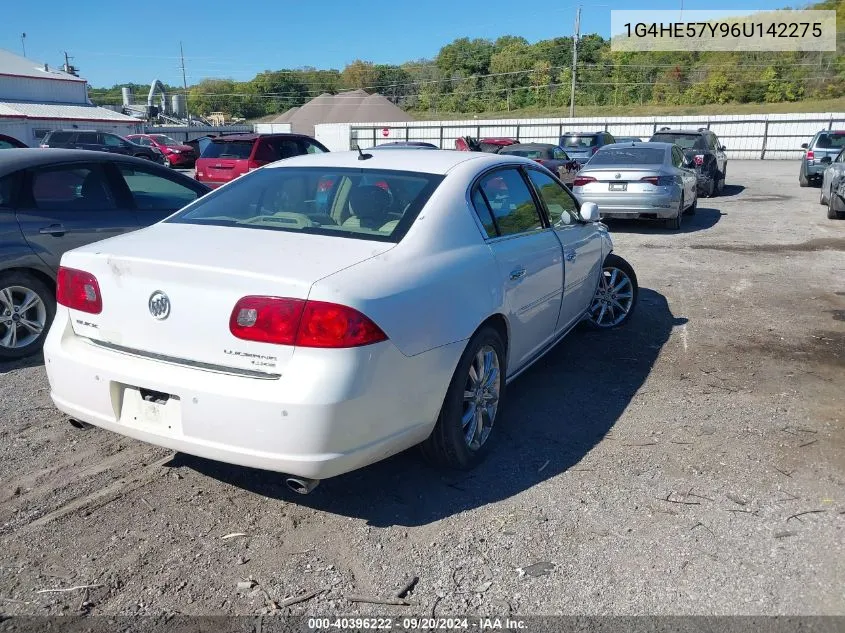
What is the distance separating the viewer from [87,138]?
28328 millimetres

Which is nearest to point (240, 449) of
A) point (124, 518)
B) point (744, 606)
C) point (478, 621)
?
point (124, 518)

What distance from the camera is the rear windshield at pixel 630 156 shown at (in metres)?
12.4

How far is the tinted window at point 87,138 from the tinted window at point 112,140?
43cm

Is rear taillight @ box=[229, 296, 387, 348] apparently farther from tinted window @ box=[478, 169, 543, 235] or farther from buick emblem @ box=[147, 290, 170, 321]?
tinted window @ box=[478, 169, 543, 235]

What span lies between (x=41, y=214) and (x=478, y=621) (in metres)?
4.72

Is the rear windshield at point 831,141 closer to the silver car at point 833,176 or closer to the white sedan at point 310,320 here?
the silver car at point 833,176

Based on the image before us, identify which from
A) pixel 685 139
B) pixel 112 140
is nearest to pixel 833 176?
pixel 685 139

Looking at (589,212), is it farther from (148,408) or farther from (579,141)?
(579,141)

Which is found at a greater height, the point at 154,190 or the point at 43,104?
the point at 43,104

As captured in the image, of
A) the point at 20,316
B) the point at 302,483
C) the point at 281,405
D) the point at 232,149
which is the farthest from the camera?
the point at 232,149

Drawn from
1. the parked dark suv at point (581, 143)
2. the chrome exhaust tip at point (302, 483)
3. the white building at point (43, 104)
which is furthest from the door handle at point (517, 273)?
the white building at point (43, 104)

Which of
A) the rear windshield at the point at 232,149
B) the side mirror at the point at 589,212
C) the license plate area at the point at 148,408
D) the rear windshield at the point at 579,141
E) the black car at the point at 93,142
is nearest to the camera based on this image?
the license plate area at the point at 148,408

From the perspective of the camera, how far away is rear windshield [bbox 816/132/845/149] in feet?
67.5

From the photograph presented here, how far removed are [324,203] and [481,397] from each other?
1.36 metres
